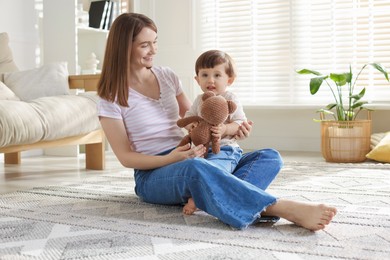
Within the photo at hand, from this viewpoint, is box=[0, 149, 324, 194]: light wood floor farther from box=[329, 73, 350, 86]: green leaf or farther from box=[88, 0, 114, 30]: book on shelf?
box=[88, 0, 114, 30]: book on shelf

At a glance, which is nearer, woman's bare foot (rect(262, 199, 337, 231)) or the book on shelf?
woman's bare foot (rect(262, 199, 337, 231))

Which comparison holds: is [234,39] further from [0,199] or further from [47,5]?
[0,199]

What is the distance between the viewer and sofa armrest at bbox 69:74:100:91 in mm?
2975

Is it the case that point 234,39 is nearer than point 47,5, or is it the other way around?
point 47,5

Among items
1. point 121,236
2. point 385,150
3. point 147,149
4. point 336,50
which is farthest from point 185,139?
point 336,50

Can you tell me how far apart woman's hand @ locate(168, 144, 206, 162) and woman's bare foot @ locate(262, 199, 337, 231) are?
0.29 meters

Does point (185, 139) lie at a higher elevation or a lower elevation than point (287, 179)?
higher

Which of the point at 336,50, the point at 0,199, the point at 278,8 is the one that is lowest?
the point at 0,199

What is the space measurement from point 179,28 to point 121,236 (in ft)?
9.80

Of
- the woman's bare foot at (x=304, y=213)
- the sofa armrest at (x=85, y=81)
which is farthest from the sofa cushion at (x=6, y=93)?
the woman's bare foot at (x=304, y=213)

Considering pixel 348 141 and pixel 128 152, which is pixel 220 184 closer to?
pixel 128 152

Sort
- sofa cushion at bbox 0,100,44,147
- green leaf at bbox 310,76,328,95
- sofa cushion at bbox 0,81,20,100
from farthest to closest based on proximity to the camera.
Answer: green leaf at bbox 310,76,328,95, sofa cushion at bbox 0,81,20,100, sofa cushion at bbox 0,100,44,147

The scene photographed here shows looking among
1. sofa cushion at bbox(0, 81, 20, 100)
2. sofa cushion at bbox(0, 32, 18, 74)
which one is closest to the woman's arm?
sofa cushion at bbox(0, 81, 20, 100)

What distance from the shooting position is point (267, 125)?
160 inches
